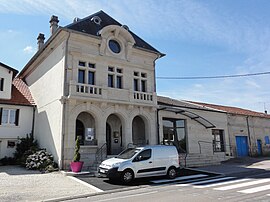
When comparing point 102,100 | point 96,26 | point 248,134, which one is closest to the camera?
point 102,100

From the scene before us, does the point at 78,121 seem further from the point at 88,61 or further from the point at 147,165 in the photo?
the point at 147,165

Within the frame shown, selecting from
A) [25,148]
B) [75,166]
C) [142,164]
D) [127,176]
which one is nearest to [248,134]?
[142,164]

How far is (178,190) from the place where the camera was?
9852mm

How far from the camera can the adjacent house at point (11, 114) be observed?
1881 centimetres

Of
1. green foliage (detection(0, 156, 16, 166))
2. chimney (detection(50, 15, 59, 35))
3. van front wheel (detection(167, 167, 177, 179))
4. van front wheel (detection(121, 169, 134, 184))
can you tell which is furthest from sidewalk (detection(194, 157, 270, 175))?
chimney (detection(50, 15, 59, 35))

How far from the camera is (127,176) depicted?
11.6 metres

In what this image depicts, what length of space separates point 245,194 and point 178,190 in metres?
2.46

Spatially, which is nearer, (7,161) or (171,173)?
(171,173)

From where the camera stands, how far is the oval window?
19180mm

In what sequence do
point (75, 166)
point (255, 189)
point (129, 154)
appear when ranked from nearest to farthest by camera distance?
point (255, 189)
point (129, 154)
point (75, 166)

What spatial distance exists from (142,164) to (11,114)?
12.6 meters

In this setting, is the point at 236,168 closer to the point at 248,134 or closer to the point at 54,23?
the point at 248,134

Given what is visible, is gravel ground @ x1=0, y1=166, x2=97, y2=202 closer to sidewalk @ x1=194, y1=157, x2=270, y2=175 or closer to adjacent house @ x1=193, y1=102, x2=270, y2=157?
sidewalk @ x1=194, y1=157, x2=270, y2=175

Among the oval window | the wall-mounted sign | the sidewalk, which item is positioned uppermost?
the oval window
